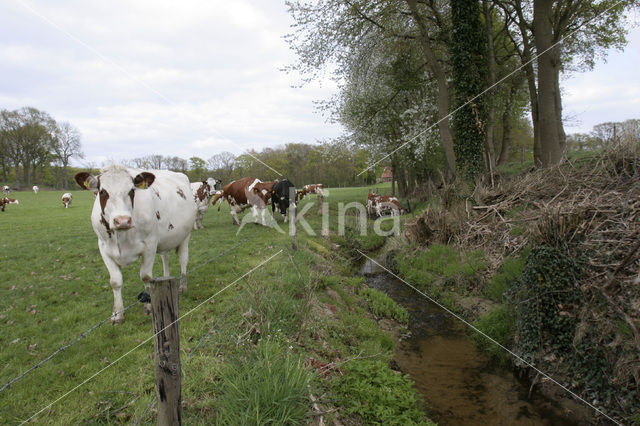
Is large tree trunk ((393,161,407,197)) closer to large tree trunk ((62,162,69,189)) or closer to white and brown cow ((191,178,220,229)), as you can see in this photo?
white and brown cow ((191,178,220,229))

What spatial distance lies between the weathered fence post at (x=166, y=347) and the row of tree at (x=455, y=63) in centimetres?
952

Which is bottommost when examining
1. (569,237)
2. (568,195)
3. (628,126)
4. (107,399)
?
(107,399)

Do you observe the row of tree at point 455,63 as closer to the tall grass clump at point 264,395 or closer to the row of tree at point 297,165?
the row of tree at point 297,165

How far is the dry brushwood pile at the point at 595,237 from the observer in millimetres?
3961

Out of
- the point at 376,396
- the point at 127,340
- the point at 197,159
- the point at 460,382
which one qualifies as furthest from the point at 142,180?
the point at 197,159

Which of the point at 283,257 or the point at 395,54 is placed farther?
the point at 395,54

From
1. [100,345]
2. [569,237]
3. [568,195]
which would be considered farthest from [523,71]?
[100,345]

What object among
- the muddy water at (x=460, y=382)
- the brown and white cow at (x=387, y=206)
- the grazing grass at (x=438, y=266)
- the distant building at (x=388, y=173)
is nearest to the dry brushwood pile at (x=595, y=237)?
the grazing grass at (x=438, y=266)

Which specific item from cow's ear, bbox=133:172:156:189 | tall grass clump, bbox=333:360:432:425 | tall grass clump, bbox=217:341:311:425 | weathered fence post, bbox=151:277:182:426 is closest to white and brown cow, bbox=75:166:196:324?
cow's ear, bbox=133:172:156:189

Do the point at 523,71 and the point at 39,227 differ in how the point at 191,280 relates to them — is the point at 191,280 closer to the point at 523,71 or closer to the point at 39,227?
the point at 39,227

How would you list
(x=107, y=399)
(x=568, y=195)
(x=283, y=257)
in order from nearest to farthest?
(x=107, y=399) < (x=568, y=195) < (x=283, y=257)

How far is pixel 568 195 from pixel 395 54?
10920 millimetres

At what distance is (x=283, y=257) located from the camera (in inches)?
355

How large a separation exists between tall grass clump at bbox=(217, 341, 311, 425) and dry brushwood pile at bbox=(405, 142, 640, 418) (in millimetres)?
3667
